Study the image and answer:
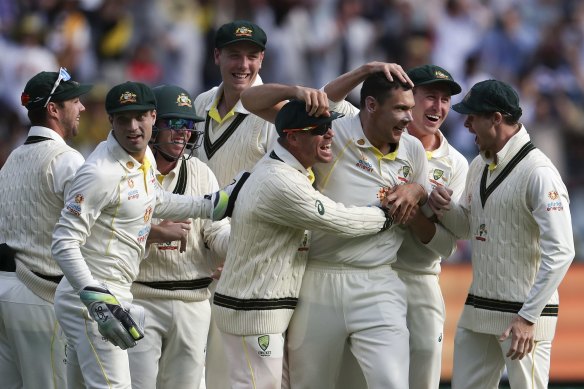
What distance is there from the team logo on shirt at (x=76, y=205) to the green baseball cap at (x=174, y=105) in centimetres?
100

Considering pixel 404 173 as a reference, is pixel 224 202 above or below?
→ below

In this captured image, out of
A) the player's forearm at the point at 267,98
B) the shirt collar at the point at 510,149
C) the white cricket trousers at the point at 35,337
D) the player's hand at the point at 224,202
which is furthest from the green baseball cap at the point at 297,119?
the white cricket trousers at the point at 35,337

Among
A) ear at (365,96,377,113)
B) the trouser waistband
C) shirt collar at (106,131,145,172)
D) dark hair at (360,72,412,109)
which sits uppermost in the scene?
dark hair at (360,72,412,109)

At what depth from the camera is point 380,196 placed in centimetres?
620

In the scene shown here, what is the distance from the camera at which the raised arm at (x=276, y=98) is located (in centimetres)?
589

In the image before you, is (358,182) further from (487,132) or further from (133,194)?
(133,194)

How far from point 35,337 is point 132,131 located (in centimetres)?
138

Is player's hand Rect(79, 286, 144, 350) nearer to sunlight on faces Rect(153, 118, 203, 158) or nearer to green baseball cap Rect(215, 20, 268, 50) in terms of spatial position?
sunlight on faces Rect(153, 118, 203, 158)

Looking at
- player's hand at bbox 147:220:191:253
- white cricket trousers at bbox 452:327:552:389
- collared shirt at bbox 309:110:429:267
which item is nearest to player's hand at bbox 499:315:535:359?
white cricket trousers at bbox 452:327:552:389

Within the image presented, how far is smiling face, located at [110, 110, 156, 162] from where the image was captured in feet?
18.8

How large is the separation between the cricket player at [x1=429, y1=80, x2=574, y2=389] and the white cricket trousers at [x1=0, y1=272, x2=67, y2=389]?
7.08ft

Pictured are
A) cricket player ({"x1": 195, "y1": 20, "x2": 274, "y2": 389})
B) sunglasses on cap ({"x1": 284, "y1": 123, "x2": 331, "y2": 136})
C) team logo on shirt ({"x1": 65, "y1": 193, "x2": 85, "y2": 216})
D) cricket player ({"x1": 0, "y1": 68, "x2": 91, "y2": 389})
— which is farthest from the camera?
cricket player ({"x1": 195, "y1": 20, "x2": 274, "y2": 389})

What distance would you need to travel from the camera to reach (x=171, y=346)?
6.48 m

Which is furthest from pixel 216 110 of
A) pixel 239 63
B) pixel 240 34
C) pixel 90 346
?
pixel 90 346
